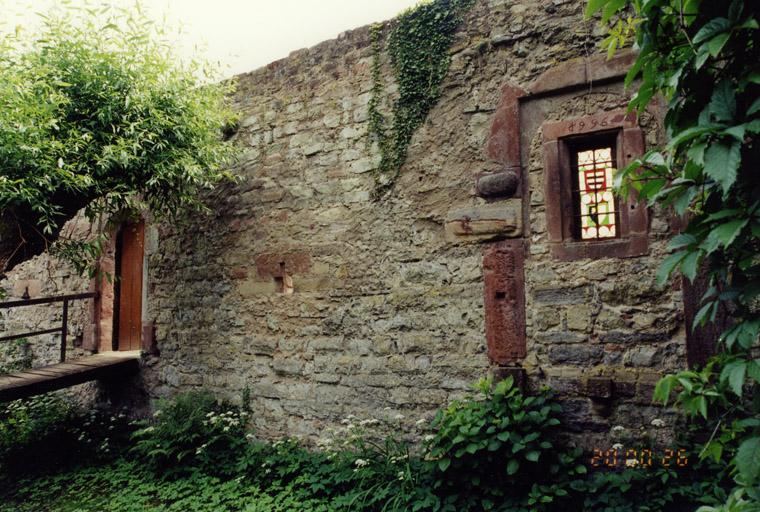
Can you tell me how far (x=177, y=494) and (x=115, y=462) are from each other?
1.37m

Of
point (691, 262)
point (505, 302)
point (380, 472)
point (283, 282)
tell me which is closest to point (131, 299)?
point (283, 282)

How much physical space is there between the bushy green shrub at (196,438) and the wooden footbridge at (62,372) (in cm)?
124

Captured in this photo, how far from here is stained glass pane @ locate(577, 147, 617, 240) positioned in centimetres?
347

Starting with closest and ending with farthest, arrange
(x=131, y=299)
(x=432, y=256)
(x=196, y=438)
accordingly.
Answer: (x=432, y=256) → (x=196, y=438) → (x=131, y=299)

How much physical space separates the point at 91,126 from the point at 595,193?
435cm

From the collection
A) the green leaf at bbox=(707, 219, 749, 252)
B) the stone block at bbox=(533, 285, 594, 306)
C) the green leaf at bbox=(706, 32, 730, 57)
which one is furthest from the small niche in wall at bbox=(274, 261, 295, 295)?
the green leaf at bbox=(706, 32, 730, 57)

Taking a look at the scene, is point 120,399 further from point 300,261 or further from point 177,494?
point 300,261

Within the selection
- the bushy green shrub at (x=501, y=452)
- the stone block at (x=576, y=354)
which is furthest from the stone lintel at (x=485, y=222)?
the bushy green shrub at (x=501, y=452)

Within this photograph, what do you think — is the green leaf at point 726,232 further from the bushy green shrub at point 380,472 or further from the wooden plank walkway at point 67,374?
the wooden plank walkway at point 67,374

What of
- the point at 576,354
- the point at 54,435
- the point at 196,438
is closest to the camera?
the point at 576,354

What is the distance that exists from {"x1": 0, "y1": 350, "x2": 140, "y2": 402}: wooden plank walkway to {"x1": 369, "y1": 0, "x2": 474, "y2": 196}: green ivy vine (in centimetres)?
403

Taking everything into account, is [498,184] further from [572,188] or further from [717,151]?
[717,151]

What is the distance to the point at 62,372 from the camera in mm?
5586

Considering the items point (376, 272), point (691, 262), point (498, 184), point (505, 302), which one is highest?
point (498, 184)
